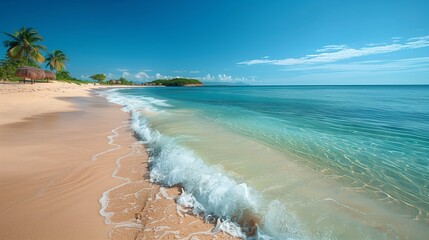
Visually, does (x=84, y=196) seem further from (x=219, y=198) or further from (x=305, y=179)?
(x=305, y=179)

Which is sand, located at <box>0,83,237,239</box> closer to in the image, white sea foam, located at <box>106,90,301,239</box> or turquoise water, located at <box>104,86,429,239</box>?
white sea foam, located at <box>106,90,301,239</box>

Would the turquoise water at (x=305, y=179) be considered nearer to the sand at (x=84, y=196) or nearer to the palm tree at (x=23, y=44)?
the sand at (x=84, y=196)

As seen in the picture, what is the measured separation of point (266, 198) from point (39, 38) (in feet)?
183

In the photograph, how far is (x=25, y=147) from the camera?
22.9 feet

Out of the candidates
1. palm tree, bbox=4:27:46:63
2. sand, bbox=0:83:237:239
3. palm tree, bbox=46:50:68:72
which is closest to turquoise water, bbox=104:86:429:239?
sand, bbox=0:83:237:239

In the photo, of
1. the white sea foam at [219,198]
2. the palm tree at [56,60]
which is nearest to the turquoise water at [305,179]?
the white sea foam at [219,198]

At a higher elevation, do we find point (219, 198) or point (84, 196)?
point (219, 198)

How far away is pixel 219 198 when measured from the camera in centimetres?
404

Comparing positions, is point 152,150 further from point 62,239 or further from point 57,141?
point 62,239

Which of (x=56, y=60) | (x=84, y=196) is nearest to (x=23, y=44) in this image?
(x=56, y=60)

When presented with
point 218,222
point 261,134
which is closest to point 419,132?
point 261,134

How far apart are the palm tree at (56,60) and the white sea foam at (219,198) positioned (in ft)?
235

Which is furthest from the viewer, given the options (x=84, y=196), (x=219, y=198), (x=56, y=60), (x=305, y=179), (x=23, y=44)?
(x=56, y=60)

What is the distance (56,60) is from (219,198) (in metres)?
75.5
